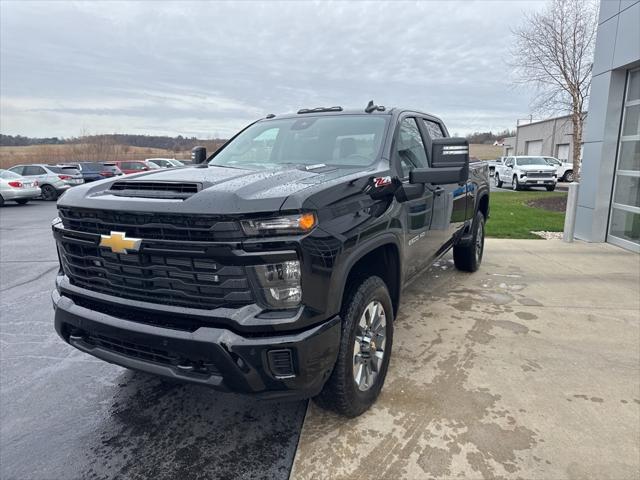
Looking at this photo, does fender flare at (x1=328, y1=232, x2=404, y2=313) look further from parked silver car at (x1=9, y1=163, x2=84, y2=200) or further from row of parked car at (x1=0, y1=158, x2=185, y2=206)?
parked silver car at (x1=9, y1=163, x2=84, y2=200)

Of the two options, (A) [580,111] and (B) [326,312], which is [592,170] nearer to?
(B) [326,312]

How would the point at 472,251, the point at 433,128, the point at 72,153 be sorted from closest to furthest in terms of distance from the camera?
the point at 433,128 → the point at 472,251 → the point at 72,153

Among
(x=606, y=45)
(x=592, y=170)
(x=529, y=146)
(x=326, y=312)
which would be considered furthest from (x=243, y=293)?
(x=529, y=146)

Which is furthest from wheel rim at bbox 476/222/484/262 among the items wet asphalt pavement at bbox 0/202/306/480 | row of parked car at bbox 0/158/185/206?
row of parked car at bbox 0/158/185/206

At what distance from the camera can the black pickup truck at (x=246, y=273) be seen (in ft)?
6.64

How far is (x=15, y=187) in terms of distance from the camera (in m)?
17.1

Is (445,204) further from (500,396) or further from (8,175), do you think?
(8,175)

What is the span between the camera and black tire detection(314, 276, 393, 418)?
239 centimetres

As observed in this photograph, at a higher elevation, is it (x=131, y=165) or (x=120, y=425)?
(x=131, y=165)

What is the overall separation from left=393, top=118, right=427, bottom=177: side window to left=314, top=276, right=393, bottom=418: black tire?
3.44ft

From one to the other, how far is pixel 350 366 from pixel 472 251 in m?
3.81

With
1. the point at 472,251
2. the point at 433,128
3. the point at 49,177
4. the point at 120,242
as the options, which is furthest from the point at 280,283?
the point at 49,177

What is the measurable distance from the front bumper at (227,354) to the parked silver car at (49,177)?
1974 cm

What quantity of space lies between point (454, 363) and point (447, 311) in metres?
1.17
